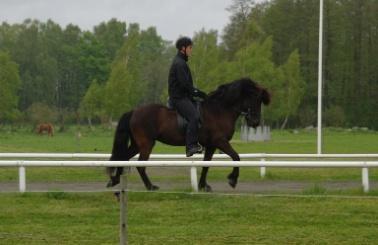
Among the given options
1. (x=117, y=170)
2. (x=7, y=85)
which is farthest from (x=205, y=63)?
(x=117, y=170)

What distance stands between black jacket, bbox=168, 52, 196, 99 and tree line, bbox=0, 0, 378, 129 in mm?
46172

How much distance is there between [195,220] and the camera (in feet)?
31.4

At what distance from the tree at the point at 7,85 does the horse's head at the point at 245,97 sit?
201 ft

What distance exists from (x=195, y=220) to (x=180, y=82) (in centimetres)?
383

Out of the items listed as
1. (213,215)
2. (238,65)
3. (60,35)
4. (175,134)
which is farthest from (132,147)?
(60,35)

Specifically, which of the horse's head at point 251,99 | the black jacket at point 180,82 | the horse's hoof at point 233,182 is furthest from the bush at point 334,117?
the horse's hoof at point 233,182

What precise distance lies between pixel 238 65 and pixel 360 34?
1274 inches

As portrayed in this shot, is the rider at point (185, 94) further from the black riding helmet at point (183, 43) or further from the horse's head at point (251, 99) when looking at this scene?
the horse's head at point (251, 99)

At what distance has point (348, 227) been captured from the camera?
29.9 ft

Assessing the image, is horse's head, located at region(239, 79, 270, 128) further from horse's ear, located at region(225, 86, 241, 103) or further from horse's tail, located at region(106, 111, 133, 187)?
horse's tail, located at region(106, 111, 133, 187)

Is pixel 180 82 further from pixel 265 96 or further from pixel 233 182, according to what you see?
pixel 233 182

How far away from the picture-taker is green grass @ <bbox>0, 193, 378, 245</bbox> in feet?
27.7

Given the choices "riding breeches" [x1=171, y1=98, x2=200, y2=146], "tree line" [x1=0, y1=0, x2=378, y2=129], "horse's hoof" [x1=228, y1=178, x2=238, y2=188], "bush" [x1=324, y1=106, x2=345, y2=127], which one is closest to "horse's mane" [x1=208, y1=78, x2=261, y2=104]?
"riding breeches" [x1=171, y1=98, x2=200, y2=146]

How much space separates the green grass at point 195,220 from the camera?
8.44 meters
